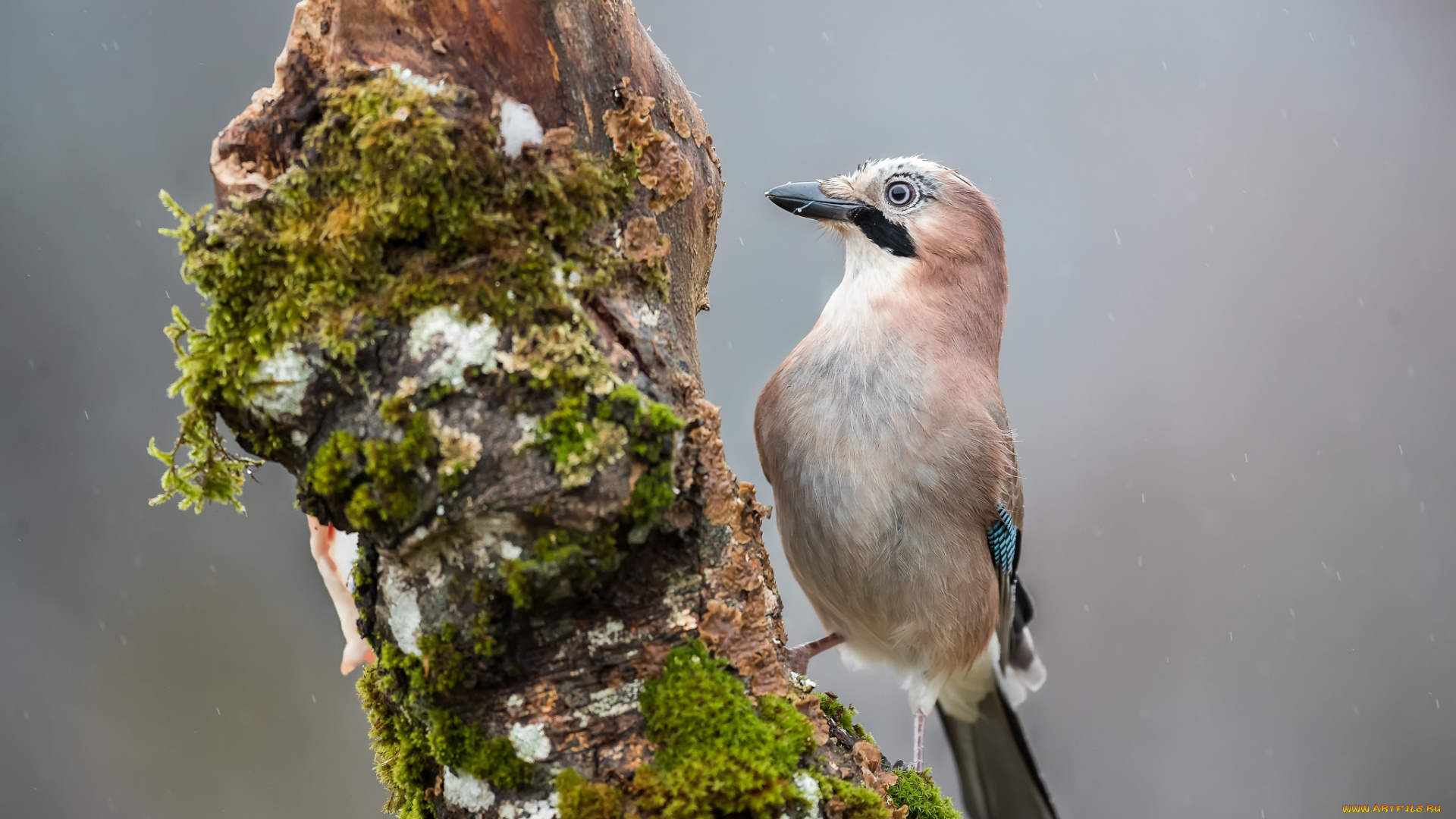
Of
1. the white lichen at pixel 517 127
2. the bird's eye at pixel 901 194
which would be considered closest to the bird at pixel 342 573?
the white lichen at pixel 517 127

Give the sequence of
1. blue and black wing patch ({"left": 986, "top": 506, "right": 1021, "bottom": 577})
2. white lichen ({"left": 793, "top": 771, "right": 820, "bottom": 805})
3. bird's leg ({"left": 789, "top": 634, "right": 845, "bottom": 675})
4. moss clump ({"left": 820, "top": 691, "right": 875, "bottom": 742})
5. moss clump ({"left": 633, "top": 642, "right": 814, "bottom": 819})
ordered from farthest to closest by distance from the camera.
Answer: blue and black wing patch ({"left": 986, "top": 506, "right": 1021, "bottom": 577}), bird's leg ({"left": 789, "top": 634, "right": 845, "bottom": 675}), moss clump ({"left": 820, "top": 691, "right": 875, "bottom": 742}), white lichen ({"left": 793, "top": 771, "right": 820, "bottom": 805}), moss clump ({"left": 633, "top": 642, "right": 814, "bottom": 819})

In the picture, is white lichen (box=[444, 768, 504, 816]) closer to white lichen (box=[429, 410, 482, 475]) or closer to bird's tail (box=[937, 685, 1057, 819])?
white lichen (box=[429, 410, 482, 475])

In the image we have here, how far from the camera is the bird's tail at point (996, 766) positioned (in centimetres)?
374

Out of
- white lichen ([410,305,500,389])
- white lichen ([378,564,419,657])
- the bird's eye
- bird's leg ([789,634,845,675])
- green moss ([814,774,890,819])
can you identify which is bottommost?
bird's leg ([789,634,845,675])

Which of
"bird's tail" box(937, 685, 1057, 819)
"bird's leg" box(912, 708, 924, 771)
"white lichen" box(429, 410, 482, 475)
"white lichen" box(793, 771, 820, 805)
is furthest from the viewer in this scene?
Result: "bird's tail" box(937, 685, 1057, 819)

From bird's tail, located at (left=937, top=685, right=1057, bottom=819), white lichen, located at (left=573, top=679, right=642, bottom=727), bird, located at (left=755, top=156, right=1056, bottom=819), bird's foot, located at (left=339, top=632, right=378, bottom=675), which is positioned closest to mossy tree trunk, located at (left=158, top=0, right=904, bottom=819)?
white lichen, located at (left=573, top=679, right=642, bottom=727)

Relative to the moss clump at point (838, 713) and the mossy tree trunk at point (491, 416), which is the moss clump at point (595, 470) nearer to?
the mossy tree trunk at point (491, 416)

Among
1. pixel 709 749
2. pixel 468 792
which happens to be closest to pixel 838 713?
pixel 709 749

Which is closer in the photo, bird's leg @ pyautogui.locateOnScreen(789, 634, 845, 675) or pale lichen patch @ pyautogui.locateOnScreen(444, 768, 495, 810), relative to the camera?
pale lichen patch @ pyautogui.locateOnScreen(444, 768, 495, 810)

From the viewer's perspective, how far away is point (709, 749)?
1.70 meters

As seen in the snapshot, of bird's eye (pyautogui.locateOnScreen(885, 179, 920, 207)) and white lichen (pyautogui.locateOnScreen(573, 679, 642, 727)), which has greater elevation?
bird's eye (pyautogui.locateOnScreen(885, 179, 920, 207))

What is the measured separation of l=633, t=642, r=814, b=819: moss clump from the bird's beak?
189 cm

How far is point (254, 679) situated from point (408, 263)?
4.79 m

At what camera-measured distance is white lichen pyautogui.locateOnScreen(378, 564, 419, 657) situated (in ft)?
5.42
